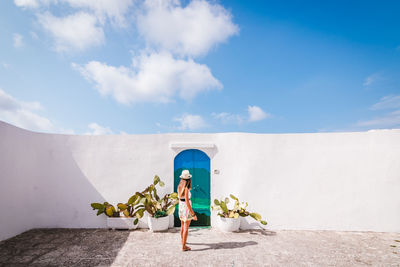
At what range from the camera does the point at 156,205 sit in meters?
4.93

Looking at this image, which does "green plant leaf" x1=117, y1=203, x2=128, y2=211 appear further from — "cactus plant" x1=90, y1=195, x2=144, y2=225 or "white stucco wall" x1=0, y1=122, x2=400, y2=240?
"white stucco wall" x1=0, y1=122, x2=400, y2=240

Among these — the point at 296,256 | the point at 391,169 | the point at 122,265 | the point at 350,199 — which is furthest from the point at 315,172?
the point at 122,265

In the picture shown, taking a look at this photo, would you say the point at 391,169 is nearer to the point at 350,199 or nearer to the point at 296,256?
the point at 350,199

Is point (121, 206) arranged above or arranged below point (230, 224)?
above

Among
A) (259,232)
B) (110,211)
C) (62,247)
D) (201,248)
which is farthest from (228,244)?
(62,247)

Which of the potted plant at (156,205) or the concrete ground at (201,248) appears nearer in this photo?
the concrete ground at (201,248)

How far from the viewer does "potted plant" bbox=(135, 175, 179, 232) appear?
15.7 ft

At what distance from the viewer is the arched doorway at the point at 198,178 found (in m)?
5.30

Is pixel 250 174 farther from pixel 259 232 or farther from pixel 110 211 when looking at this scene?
pixel 110 211

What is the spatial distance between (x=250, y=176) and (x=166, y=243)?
252 centimetres

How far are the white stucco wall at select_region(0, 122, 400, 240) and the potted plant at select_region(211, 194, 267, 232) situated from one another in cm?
31

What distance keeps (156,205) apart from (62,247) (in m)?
1.93

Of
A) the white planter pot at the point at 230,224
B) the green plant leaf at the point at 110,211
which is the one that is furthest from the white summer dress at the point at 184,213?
the green plant leaf at the point at 110,211

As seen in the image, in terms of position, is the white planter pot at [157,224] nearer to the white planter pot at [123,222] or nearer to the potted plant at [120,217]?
the potted plant at [120,217]
